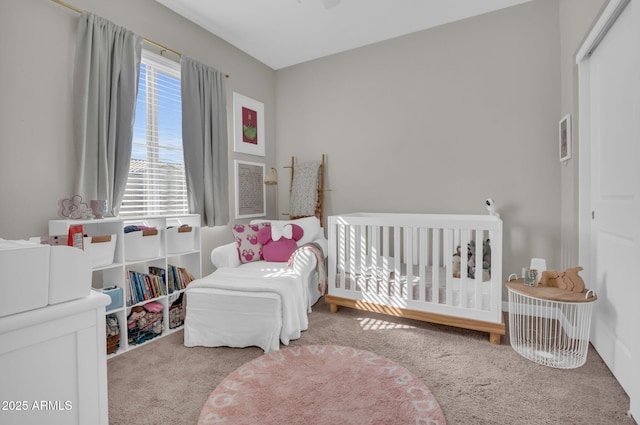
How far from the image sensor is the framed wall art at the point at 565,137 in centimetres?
226

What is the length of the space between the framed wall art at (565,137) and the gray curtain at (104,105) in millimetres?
3245

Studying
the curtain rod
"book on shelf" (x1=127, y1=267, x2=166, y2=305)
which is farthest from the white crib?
the curtain rod

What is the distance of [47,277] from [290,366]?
138 centimetres

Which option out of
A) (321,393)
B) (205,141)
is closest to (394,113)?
(205,141)

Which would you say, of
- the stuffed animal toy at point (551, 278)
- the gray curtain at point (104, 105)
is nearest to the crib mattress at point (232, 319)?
the gray curtain at point (104, 105)

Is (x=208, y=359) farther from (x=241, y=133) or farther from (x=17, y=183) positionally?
(x=241, y=133)

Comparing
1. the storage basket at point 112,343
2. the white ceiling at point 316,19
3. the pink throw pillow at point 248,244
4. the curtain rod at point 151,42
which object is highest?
the white ceiling at point 316,19

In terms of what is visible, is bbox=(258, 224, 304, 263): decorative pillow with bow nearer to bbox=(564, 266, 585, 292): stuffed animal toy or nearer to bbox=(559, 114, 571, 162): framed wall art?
bbox=(564, 266, 585, 292): stuffed animal toy

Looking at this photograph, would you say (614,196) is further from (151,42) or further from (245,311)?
(151,42)

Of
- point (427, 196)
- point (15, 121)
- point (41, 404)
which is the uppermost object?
point (15, 121)

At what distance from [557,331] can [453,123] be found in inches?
76.1

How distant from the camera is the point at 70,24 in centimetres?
205

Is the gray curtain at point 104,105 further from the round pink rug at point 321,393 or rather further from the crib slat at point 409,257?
the crib slat at point 409,257

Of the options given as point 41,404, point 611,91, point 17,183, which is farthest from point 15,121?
point 611,91
